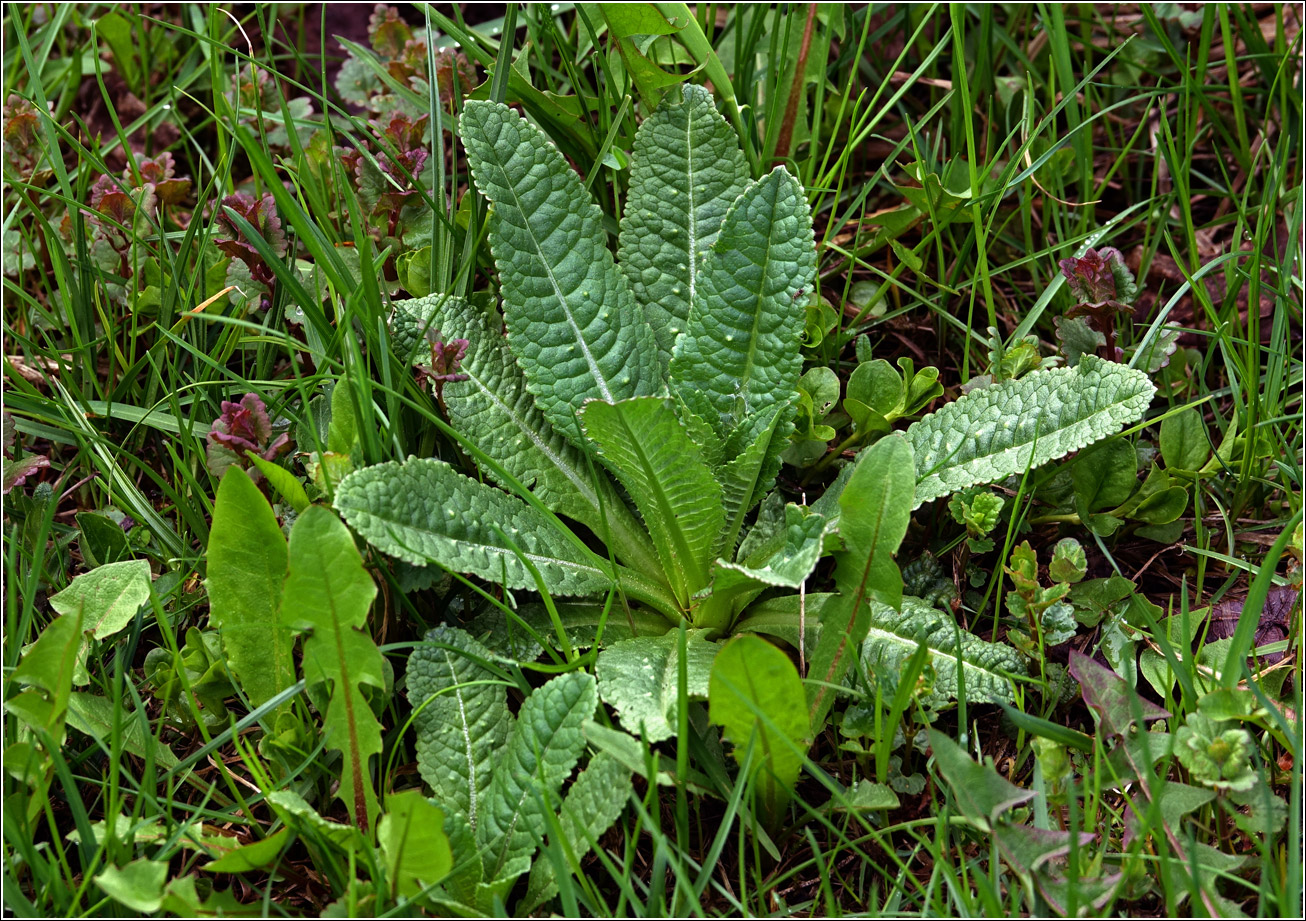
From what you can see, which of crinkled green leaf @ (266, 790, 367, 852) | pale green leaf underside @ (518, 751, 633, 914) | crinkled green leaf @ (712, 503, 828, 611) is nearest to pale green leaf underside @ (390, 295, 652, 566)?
crinkled green leaf @ (712, 503, 828, 611)

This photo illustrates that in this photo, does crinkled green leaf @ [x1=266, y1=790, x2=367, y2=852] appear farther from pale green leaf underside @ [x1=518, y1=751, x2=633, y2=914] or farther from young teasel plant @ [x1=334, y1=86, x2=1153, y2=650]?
young teasel plant @ [x1=334, y1=86, x2=1153, y2=650]

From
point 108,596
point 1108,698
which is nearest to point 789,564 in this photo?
point 1108,698

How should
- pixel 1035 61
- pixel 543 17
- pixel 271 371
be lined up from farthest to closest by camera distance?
pixel 1035 61
pixel 543 17
pixel 271 371

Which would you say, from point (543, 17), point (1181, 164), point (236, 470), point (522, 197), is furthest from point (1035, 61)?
point (236, 470)

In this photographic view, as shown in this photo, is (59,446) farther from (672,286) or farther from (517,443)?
(672,286)

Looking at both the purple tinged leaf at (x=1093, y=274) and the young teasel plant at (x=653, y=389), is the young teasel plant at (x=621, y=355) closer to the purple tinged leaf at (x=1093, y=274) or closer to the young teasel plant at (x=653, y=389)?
the young teasel plant at (x=653, y=389)
